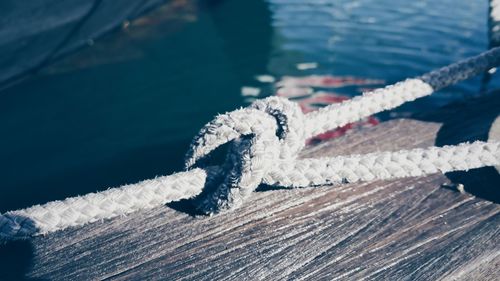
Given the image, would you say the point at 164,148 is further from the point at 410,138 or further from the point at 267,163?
the point at 410,138

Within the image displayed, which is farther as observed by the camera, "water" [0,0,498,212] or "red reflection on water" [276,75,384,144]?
"red reflection on water" [276,75,384,144]

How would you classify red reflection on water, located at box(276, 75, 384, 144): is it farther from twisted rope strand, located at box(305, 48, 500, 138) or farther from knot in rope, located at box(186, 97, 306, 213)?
knot in rope, located at box(186, 97, 306, 213)

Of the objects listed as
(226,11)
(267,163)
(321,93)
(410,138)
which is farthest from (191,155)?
(226,11)

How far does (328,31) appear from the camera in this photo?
12.3ft

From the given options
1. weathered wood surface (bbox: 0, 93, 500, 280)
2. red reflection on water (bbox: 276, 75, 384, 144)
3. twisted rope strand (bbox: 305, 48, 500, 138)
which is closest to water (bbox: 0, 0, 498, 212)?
red reflection on water (bbox: 276, 75, 384, 144)

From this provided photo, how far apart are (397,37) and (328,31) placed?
24.4 inches

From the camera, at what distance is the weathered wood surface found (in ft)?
4.14

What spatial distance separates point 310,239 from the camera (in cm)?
136

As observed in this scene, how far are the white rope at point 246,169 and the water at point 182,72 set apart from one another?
2.85 feet

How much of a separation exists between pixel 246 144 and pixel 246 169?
0.35 ft

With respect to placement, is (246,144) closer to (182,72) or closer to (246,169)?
(246,169)

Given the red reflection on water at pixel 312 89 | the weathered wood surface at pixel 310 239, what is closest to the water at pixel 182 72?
the red reflection on water at pixel 312 89

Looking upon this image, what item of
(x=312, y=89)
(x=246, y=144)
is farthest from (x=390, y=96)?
(x=312, y=89)

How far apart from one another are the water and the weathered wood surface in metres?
0.87
